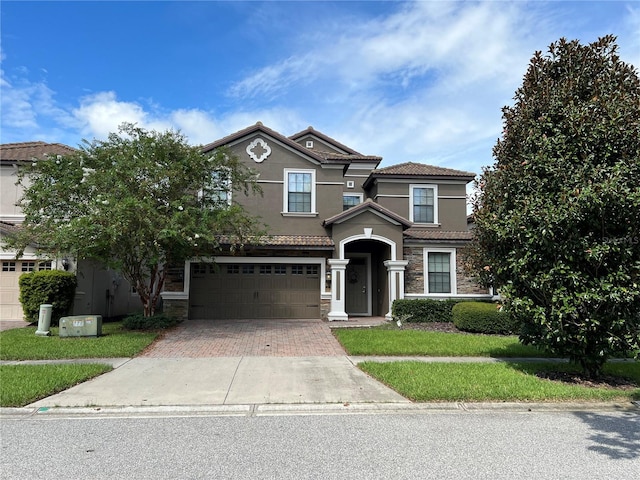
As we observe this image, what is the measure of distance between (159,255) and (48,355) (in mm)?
4280

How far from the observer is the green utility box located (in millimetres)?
11969

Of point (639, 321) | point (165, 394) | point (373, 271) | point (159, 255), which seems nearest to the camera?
point (165, 394)

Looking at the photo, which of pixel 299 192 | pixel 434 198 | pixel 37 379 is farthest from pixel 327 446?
pixel 434 198

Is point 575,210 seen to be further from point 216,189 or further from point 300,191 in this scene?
point 300,191

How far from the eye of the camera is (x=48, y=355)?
9.75 m

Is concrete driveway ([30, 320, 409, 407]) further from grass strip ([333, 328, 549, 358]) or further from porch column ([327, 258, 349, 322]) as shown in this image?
porch column ([327, 258, 349, 322])

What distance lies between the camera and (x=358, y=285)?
61.4ft

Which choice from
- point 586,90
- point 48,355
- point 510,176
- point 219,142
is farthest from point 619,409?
point 219,142

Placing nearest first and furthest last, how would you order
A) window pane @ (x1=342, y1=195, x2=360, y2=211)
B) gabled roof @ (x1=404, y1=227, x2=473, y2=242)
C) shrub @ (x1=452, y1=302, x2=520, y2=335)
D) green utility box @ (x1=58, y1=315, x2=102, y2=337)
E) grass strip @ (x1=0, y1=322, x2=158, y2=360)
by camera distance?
1. grass strip @ (x1=0, y1=322, x2=158, y2=360)
2. green utility box @ (x1=58, y1=315, x2=102, y2=337)
3. shrub @ (x1=452, y1=302, x2=520, y2=335)
4. gabled roof @ (x1=404, y1=227, x2=473, y2=242)
5. window pane @ (x1=342, y1=195, x2=360, y2=211)

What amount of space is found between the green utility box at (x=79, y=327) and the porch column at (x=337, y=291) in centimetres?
763

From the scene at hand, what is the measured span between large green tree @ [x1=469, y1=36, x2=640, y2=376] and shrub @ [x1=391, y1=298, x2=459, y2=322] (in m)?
6.97

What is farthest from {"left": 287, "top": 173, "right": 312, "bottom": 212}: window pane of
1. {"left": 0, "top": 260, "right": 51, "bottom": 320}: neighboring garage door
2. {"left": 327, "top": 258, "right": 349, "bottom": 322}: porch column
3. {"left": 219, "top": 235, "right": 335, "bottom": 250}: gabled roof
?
{"left": 0, "top": 260, "right": 51, "bottom": 320}: neighboring garage door

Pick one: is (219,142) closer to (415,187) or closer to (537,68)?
(415,187)

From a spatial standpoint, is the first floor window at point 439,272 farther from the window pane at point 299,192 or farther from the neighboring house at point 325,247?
the window pane at point 299,192
